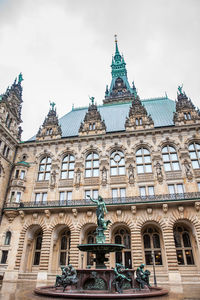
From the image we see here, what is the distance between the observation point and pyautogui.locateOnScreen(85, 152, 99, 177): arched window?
2576cm

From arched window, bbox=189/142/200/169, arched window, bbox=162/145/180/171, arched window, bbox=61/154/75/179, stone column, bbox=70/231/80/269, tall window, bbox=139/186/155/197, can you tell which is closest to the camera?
stone column, bbox=70/231/80/269

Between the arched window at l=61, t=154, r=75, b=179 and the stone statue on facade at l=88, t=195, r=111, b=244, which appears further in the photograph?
the arched window at l=61, t=154, r=75, b=179

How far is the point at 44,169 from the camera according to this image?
27328mm

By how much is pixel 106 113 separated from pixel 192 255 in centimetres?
2270

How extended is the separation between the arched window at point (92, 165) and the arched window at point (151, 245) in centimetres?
863

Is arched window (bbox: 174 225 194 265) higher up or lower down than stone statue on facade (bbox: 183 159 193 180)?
lower down

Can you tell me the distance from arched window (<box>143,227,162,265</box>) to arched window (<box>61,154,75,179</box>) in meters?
10.8

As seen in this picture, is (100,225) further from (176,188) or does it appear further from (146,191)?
(176,188)

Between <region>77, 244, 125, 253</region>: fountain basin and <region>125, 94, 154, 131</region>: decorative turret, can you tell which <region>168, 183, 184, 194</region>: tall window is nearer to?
<region>125, 94, 154, 131</region>: decorative turret

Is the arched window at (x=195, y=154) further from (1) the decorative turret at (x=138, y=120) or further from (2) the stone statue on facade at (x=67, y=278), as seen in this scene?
(2) the stone statue on facade at (x=67, y=278)

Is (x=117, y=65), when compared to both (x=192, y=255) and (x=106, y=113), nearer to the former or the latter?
(x=106, y=113)

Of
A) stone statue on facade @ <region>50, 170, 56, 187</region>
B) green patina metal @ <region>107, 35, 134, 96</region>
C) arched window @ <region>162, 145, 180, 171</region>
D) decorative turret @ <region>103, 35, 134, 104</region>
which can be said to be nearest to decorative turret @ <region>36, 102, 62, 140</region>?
stone statue on facade @ <region>50, 170, 56, 187</region>

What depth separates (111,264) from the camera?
21.1 meters

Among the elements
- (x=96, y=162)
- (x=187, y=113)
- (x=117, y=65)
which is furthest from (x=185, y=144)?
(x=117, y=65)
